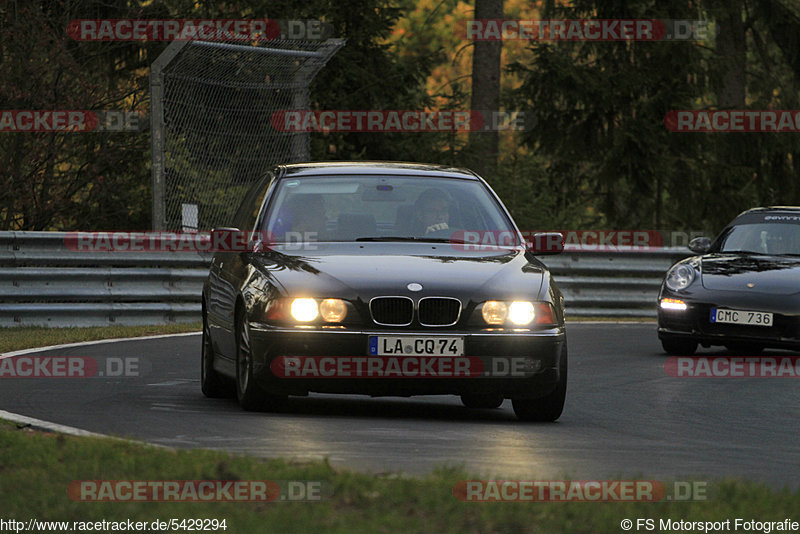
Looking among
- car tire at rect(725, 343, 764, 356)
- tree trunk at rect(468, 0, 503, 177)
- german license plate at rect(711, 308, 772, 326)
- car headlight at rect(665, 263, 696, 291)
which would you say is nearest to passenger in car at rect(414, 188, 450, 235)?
german license plate at rect(711, 308, 772, 326)

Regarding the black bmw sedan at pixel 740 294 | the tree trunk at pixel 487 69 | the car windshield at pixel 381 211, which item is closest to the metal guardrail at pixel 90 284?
the black bmw sedan at pixel 740 294

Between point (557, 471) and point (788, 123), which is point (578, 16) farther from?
point (557, 471)

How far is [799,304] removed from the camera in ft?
47.4

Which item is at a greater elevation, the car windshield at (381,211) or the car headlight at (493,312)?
the car windshield at (381,211)

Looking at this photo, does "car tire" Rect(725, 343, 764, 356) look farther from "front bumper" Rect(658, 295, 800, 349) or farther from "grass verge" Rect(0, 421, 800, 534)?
"grass verge" Rect(0, 421, 800, 534)

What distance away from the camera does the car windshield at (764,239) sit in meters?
15.6

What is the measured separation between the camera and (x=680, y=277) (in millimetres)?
15211

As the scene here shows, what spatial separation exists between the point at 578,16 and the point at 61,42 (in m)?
14.5

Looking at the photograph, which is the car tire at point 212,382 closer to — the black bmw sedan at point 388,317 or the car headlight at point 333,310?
the black bmw sedan at point 388,317

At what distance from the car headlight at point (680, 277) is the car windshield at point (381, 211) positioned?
4.80 meters

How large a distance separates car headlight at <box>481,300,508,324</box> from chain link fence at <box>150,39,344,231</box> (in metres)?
8.89

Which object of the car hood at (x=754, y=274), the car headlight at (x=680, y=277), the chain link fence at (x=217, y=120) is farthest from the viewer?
the chain link fence at (x=217, y=120)

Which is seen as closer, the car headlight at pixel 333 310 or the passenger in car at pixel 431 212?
the car headlight at pixel 333 310

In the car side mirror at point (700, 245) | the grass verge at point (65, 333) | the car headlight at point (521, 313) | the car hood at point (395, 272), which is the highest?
the car hood at point (395, 272)
